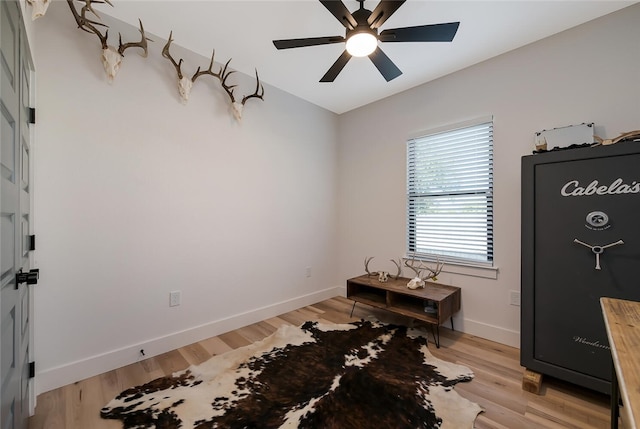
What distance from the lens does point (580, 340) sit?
5.59 ft

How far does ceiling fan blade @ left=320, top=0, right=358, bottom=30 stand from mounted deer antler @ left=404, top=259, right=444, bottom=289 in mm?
2285

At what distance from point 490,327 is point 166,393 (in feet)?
9.16

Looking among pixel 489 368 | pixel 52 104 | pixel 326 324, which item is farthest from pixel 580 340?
pixel 52 104

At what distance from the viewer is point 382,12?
63.3 inches

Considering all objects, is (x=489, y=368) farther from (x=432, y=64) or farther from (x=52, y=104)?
(x=52, y=104)

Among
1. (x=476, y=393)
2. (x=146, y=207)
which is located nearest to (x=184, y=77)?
(x=146, y=207)

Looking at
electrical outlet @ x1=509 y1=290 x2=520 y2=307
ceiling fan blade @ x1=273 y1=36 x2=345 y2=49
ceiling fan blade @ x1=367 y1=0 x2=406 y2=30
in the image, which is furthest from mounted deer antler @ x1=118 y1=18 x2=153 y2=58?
electrical outlet @ x1=509 y1=290 x2=520 y2=307

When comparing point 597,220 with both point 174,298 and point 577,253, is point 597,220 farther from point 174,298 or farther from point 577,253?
point 174,298

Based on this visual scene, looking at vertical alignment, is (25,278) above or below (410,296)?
above

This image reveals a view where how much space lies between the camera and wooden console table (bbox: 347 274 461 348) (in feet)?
7.95

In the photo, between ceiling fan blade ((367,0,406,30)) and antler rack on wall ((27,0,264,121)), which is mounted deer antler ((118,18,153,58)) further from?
ceiling fan blade ((367,0,406,30))

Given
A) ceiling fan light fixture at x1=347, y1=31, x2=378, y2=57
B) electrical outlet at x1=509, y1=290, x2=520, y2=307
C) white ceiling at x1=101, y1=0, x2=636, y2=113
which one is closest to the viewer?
ceiling fan light fixture at x1=347, y1=31, x2=378, y2=57

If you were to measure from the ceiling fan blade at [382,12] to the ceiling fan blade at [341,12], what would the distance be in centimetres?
11

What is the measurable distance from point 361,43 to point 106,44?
1.90 meters
